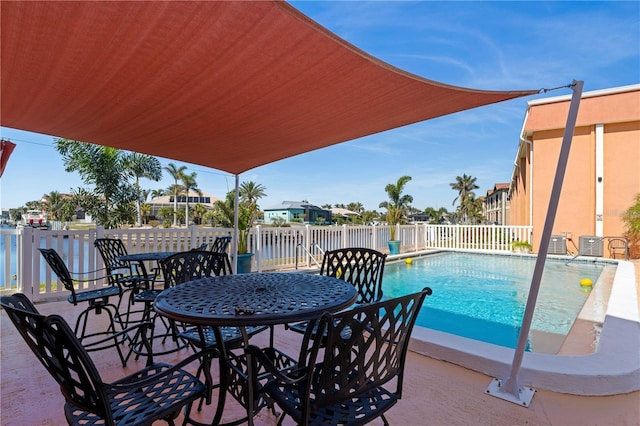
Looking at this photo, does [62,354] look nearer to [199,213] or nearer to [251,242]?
[251,242]

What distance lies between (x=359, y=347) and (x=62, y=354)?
3.70 feet

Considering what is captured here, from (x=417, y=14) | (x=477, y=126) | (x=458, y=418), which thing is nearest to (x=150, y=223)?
(x=477, y=126)

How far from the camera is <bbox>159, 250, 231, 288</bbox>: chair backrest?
272 centimetres

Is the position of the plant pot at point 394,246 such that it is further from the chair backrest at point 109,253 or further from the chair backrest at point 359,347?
the chair backrest at point 359,347

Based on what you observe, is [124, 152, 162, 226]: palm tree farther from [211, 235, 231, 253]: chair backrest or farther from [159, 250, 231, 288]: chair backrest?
[159, 250, 231, 288]: chair backrest

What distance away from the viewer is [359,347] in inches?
53.2

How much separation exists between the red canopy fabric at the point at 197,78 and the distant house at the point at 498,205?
25.7 meters

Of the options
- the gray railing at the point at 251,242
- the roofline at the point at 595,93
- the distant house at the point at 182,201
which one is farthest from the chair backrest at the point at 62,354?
the distant house at the point at 182,201

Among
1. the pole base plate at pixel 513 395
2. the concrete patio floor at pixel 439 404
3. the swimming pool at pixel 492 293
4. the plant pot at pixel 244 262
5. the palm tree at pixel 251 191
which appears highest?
the palm tree at pixel 251 191

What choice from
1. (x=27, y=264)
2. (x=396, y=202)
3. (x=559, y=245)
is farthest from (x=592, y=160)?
(x=27, y=264)

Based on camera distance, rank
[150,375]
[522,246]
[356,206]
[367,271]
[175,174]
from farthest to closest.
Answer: [356,206] → [175,174] → [522,246] → [367,271] → [150,375]

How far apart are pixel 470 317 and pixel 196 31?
5.48m

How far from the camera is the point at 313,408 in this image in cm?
130

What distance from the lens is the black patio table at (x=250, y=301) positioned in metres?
1.47
